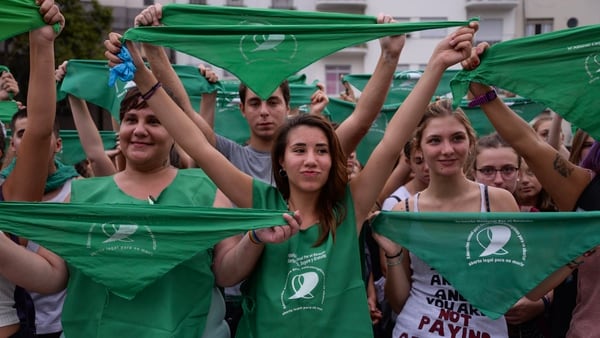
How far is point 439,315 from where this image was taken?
316cm

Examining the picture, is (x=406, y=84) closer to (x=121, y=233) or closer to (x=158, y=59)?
(x=158, y=59)

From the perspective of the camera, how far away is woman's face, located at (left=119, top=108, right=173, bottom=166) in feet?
10.4

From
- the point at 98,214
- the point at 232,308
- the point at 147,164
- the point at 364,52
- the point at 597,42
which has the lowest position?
the point at 232,308

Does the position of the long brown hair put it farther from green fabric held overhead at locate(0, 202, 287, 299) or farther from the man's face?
the man's face

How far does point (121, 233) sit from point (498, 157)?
8.06 ft

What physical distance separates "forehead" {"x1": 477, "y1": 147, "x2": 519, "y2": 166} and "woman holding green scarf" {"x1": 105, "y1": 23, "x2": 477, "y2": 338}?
1305 mm

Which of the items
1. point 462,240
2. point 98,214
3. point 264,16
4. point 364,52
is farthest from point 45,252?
point 364,52

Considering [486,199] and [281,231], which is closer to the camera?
[281,231]

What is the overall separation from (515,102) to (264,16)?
4.73 metres

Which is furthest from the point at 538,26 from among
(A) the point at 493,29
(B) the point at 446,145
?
(B) the point at 446,145

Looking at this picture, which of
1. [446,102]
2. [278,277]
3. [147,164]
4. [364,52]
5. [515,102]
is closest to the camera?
[278,277]

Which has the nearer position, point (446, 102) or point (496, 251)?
point (496, 251)

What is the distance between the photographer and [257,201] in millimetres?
3061

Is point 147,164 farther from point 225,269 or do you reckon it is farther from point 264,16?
point 264,16
